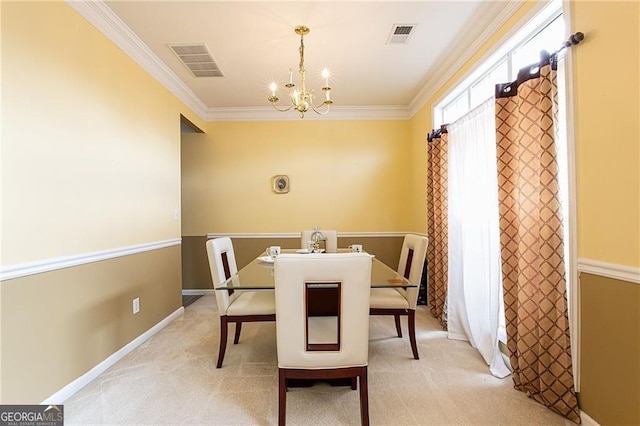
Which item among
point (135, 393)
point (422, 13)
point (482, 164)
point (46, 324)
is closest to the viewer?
point (46, 324)

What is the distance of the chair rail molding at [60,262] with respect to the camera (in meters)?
1.56

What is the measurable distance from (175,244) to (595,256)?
3567 mm

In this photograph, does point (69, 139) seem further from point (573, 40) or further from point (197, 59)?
point (573, 40)

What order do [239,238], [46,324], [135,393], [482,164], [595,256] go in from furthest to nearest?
[239,238], [482,164], [135,393], [46,324], [595,256]

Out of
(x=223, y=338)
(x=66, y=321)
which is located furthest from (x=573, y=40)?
(x=66, y=321)

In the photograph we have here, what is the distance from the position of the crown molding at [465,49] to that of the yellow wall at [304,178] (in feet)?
2.80

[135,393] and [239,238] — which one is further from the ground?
[239,238]

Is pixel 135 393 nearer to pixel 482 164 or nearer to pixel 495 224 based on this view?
pixel 495 224

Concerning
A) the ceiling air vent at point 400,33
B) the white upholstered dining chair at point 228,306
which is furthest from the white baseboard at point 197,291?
the ceiling air vent at point 400,33

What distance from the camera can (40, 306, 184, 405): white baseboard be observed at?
180 cm

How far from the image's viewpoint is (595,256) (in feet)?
4.83

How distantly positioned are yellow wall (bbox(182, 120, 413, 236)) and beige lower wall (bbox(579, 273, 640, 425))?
2.88 metres

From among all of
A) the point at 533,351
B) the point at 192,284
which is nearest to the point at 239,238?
the point at 192,284

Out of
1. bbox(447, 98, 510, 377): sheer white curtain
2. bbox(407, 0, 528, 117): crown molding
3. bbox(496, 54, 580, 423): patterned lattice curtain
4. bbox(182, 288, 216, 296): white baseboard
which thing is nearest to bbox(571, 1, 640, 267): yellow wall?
bbox(496, 54, 580, 423): patterned lattice curtain
